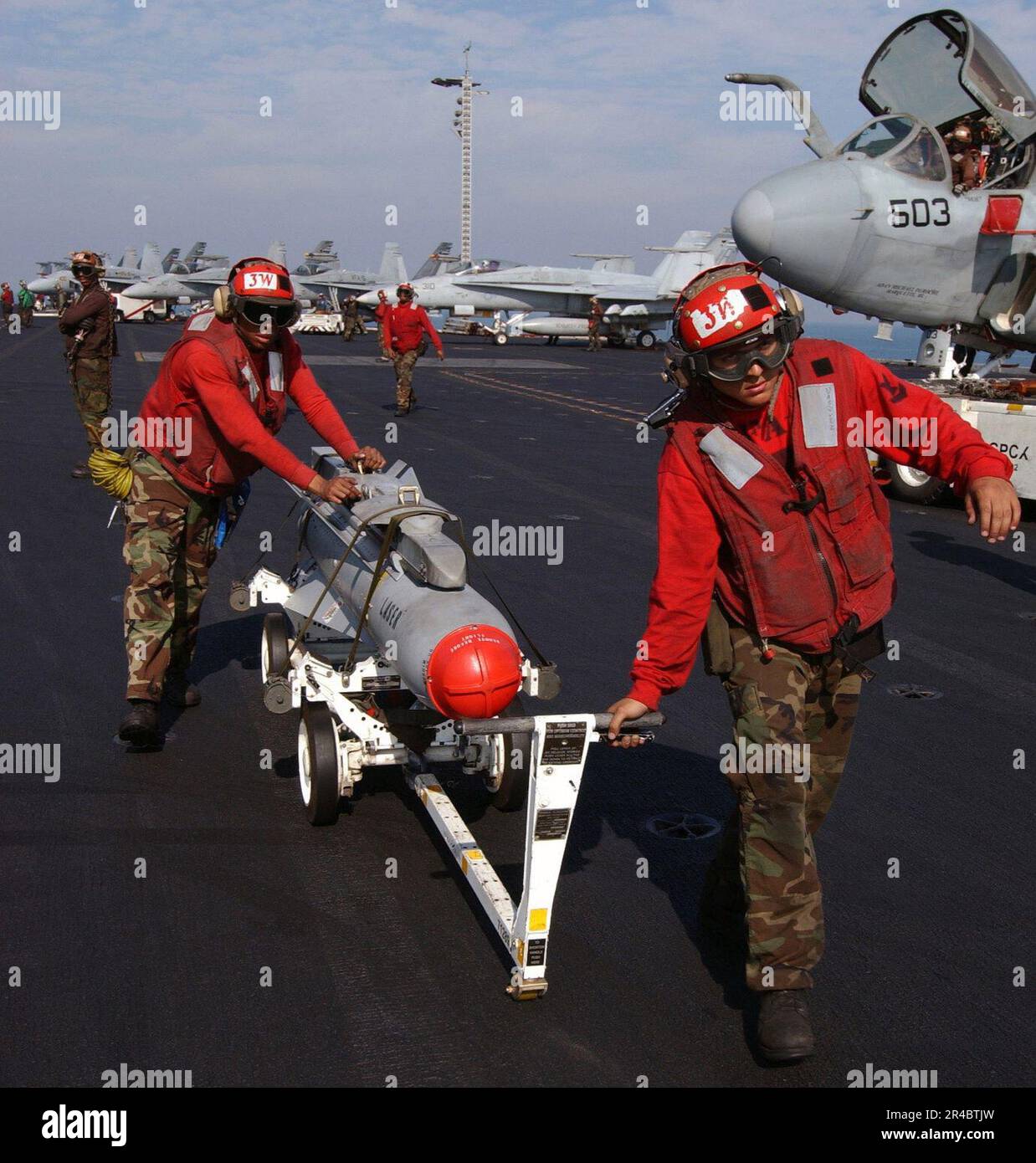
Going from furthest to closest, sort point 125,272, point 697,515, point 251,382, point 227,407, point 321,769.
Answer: point 125,272 < point 251,382 < point 227,407 < point 321,769 < point 697,515

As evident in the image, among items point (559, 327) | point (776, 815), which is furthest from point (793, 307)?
point (559, 327)

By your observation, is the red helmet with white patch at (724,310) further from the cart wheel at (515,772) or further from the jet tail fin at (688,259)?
the jet tail fin at (688,259)

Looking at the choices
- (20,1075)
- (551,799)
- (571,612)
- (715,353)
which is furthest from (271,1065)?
(571,612)

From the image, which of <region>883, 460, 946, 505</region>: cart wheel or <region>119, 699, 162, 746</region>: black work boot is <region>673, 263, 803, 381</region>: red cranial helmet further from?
<region>883, 460, 946, 505</region>: cart wheel

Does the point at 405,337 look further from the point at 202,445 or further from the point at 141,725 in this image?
the point at 141,725

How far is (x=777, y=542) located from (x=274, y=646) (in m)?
3.67

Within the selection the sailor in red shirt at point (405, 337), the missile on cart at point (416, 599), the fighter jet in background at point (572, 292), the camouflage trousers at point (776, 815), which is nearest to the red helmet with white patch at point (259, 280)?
the missile on cart at point (416, 599)

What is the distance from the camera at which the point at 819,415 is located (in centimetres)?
364

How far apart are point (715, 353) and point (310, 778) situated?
276cm

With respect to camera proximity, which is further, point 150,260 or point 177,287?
point 150,260

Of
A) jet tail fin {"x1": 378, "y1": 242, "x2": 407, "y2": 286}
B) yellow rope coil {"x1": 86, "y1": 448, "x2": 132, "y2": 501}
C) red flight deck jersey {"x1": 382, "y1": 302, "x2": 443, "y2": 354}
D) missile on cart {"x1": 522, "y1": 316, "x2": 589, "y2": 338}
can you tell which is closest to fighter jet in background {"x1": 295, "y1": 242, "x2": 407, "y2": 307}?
jet tail fin {"x1": 378, "y1": 242, "x2": 407, "y2": 286}

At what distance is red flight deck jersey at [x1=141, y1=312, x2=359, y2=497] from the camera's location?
226 inches

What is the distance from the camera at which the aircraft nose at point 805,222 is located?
12781 mm

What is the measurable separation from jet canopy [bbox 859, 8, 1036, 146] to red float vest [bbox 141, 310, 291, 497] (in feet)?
35.4
